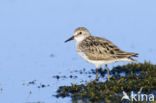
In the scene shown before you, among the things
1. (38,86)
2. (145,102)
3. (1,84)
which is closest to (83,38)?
(38,86)

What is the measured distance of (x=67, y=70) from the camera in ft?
45.3

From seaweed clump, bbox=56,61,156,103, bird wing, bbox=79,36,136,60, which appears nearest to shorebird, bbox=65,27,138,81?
bird wing, bbox=79,36,136,60

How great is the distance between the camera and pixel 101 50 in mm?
11609

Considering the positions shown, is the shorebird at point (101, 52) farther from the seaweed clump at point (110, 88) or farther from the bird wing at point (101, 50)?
the seaweed clump at point (110, 88)

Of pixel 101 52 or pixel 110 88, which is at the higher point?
pixel 101 52

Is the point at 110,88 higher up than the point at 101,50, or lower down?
lower down

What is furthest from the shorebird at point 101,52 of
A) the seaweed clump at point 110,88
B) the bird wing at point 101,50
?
the seaweed clump at point 110,88

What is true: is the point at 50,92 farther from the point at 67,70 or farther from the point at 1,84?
the point at 67,70

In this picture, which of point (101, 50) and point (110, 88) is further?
point (101, 50)

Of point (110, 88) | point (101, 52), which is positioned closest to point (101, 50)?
point (101, 52)

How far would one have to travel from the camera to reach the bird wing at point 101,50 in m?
11.5

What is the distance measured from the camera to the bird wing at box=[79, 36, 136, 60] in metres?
11.5

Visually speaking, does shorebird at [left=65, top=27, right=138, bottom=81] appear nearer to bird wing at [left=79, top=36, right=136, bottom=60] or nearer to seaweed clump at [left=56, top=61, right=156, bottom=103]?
bird wing at [left=79, top=36, right=136, bottom=60]

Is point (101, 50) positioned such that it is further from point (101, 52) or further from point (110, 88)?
point (110, 88)
